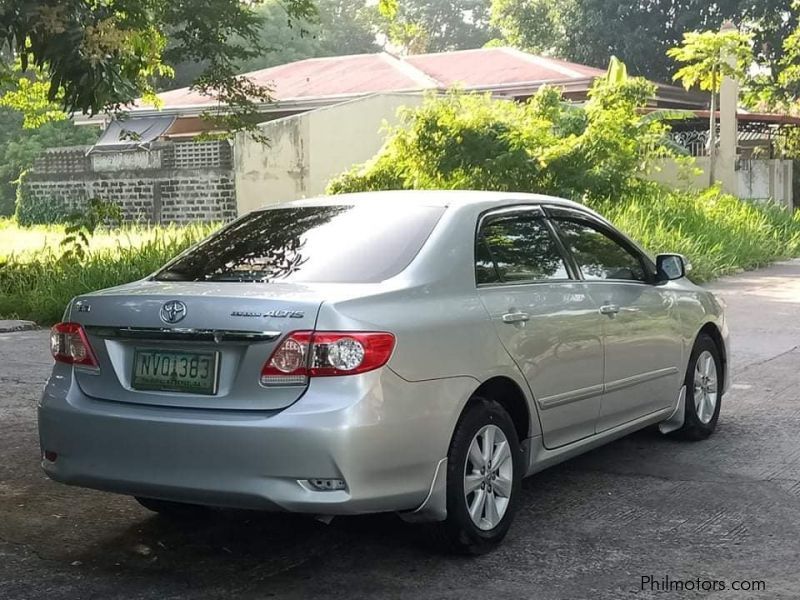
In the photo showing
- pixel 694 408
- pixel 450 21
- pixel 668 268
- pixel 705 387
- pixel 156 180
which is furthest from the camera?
pixel 450 21

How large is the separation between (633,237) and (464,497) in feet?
43.3

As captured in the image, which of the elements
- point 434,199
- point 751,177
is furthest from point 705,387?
point 751,177

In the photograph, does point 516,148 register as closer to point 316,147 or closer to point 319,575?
point 316,147

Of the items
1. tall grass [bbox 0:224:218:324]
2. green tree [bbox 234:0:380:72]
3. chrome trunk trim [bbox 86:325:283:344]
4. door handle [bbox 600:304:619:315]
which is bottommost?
tall grass [bbox 0:224:218:324]

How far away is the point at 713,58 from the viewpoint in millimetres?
24922

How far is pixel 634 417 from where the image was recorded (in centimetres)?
637

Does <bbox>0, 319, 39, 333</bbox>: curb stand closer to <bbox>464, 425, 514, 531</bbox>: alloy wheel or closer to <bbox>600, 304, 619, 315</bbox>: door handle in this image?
<bbox>600, 304, 619, 315</bbox>: door handle

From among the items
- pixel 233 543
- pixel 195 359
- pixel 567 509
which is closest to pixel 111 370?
pixel 195 359

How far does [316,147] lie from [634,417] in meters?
19.9

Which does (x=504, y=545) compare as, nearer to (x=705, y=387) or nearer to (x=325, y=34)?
(x=705, y=387)

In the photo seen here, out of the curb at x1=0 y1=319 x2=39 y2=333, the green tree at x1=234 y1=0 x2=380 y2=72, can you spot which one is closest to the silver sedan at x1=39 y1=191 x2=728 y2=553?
the curb at x1=0 y1=319 x2=39 y2=333

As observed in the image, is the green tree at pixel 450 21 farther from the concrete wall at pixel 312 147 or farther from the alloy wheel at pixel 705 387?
the alloy wheel at pixel 705 387

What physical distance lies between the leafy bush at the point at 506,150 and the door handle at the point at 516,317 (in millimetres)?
13640

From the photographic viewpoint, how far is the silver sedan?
4.45 m
